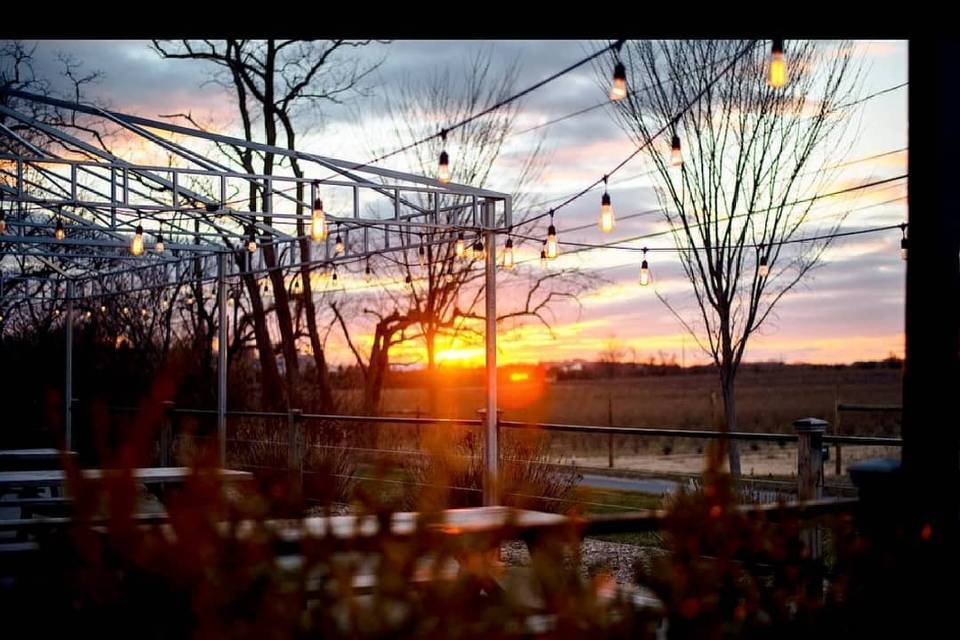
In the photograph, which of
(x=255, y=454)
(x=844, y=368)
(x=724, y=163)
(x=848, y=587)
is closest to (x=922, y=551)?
(x=848, y=587)

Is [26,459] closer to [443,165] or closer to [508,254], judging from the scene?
[508,254]

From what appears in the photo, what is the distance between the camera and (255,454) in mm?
12930

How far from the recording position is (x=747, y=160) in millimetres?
11297

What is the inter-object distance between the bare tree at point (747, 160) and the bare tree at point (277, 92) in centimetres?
855

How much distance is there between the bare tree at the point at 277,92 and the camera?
749 inches

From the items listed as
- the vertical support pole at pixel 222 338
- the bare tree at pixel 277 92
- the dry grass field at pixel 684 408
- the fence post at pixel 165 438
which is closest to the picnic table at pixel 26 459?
the vertical support pole at pixel 222 338

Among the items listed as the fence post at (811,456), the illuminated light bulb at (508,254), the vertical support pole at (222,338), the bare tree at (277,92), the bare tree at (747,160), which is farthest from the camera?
the bare tree at (277,92)

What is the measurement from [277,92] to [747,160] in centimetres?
1039

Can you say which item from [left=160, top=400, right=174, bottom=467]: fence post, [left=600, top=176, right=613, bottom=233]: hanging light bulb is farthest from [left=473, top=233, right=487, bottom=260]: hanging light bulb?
[left=160, top=400, right=174, bottom=467]: fence post

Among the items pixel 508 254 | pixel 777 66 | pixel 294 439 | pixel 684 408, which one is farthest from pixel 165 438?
pixel 684 408

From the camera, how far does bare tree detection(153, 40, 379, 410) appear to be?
62.4ft

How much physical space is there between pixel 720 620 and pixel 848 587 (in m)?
0.54

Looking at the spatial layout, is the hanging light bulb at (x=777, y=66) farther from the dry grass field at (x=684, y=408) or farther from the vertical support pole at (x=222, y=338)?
the vertical support pole at (x=222, y=338)
